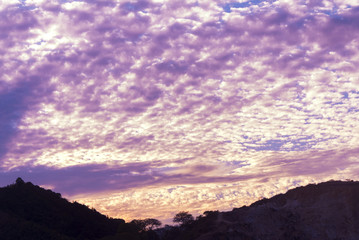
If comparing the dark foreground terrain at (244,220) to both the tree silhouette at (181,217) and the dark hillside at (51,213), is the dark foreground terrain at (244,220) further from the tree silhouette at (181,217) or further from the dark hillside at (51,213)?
the tree silhouette at (181,217)

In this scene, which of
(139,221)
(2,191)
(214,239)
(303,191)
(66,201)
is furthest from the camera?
(139,221)

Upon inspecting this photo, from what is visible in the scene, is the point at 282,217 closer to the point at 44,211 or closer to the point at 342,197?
the point at 342,197

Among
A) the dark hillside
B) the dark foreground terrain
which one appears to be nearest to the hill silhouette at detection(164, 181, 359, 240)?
the dark foreground terrain

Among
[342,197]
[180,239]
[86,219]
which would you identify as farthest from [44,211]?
[342,197]

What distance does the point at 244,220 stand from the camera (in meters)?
84.5

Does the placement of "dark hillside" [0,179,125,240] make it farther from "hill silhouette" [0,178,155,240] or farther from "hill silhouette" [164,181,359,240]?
"hill silhouette" [164,181,359,240]

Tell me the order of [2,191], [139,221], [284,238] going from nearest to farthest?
1. [284,238]
2. [2,191]
3. [139,221]

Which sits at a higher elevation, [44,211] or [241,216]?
[44,211]

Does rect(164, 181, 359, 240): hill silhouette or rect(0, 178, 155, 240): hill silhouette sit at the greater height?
rect(0, 178, 155, 240): hill silhouette

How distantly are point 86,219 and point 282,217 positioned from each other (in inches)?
2095

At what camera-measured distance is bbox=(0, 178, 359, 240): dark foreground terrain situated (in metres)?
76.3

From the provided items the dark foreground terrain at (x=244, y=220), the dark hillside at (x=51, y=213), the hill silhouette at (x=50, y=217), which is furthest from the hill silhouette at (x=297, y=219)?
the dark hillside at (x=51, y=213)

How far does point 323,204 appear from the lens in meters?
88.2

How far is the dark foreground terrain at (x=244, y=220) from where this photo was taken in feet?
250
